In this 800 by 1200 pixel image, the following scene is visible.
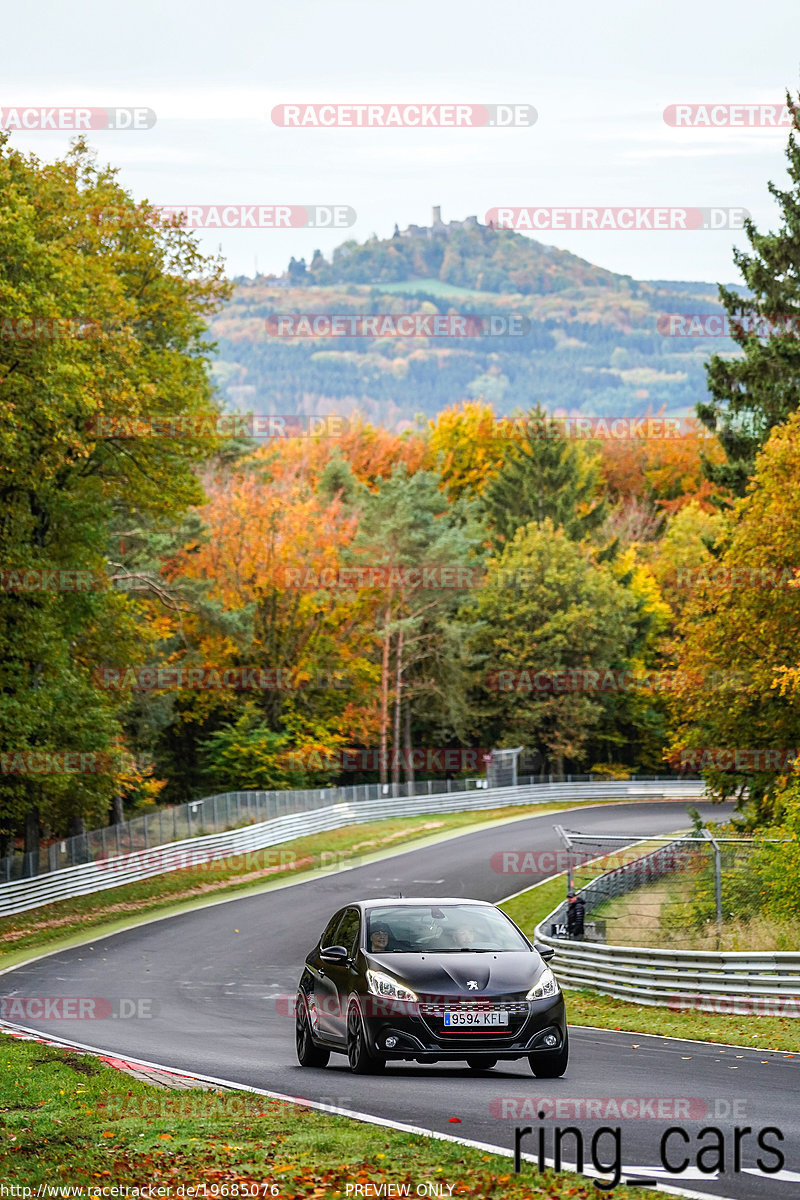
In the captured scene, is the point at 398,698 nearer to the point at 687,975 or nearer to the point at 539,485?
the point at 539,485

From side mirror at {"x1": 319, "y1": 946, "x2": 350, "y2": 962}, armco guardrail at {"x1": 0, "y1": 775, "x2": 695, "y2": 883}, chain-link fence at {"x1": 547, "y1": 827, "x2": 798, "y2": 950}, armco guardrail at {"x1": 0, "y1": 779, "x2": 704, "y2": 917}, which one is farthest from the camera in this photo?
armco guardrail at {"x1": 0, "y1": 775, "x2": 695, "y2": 883}

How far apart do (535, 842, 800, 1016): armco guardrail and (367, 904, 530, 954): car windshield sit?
280 inches

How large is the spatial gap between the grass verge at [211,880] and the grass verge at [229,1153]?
68.5ft

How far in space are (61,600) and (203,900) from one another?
31.8ft

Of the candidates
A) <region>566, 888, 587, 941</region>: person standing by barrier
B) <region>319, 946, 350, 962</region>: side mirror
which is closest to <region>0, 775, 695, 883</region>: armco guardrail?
<region>566, 888, 587, 941</region>: person standing by barrier

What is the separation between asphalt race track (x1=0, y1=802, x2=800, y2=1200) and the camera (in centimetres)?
976

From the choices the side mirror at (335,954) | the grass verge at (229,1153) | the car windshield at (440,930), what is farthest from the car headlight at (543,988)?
the grass verge at (229,1153)

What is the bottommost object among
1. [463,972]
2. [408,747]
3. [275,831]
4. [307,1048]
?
[275,831]

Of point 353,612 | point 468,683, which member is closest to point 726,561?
point 353,612

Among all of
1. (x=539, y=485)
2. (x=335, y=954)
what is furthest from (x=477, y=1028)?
(x=539, y=485)

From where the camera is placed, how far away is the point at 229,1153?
916 cm

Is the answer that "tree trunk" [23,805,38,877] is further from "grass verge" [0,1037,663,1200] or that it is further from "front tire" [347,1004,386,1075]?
"grass verge" [0,1037,663,1200]

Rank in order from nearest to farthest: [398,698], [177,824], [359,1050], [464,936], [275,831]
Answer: [359,1050]
[464,936]
[177,824]
[275,831]
[398,698]

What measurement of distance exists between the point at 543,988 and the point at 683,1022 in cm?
801
